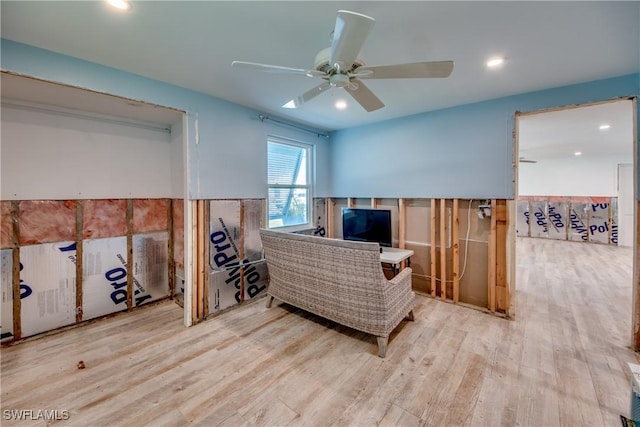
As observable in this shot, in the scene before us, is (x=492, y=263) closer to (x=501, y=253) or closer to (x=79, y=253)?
(x=501, y=253)

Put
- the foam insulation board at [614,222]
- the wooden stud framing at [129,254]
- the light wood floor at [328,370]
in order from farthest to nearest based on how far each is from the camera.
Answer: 1. the foam insulation board at [614,222]
2. the wooden stud framing at [129,254]
3. the light wood floor at [328,370]

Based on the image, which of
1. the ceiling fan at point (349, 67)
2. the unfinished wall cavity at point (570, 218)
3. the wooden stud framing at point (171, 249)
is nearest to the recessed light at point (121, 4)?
the ceiling fan at point (349, 67)

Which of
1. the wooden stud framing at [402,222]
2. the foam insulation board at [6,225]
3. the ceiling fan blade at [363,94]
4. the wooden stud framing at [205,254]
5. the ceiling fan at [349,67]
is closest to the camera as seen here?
the ceiling fan at [349,67]

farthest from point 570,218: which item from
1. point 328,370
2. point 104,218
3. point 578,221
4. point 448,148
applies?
point 104,218

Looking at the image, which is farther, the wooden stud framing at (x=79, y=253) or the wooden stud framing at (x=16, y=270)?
the wooden stud framing at (x=79, y=253)

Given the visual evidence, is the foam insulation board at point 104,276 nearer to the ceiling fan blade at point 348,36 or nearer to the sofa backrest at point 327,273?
the sofa backrest at point 327,273

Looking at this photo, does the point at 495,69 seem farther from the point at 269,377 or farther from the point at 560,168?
the point at 560,168

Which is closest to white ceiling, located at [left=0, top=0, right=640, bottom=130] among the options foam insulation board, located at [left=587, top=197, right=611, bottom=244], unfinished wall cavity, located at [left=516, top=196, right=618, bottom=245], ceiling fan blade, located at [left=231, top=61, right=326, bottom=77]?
ceiling fan blade, located at [left=231, top=61, right=326, bottom=77]

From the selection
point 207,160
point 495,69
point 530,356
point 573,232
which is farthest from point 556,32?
point 573,232

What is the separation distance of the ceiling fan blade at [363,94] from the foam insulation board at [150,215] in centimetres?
294

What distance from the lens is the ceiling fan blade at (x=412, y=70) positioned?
1.51m

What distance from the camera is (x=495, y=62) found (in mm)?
2197

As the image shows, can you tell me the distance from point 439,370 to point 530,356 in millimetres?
894

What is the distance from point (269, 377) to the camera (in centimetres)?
203
